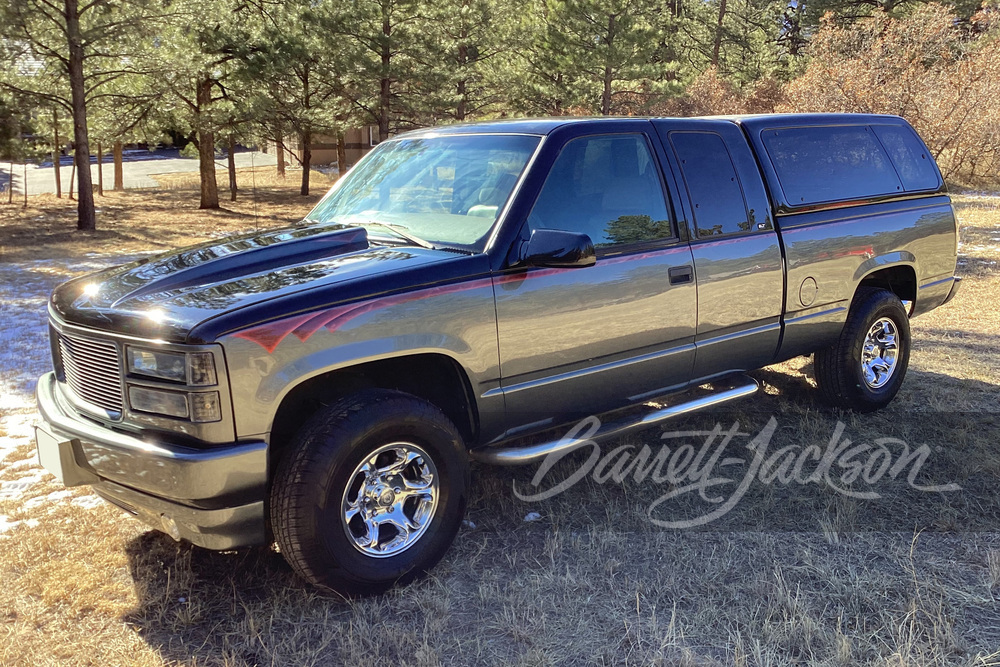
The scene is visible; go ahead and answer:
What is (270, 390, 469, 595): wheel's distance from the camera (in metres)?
3.17

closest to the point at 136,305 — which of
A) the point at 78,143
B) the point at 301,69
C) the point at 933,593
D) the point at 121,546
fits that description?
the point at 121,546

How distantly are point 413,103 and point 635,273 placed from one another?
64.5ft

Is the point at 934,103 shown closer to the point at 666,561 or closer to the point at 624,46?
the point at 624,46

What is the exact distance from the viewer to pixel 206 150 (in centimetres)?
2039

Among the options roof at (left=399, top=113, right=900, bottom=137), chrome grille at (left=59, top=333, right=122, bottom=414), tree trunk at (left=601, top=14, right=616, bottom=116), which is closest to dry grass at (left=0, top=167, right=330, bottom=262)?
tree trunk at (left=601, top=14, right=616, bottom=116)

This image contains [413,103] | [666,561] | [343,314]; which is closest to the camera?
[343,314]

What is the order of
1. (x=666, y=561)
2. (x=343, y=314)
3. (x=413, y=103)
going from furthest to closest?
(x=413, y=103) → (x=666, y=561) → (x=343, y=314)

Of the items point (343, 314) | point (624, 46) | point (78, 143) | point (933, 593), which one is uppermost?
point (624, 46)

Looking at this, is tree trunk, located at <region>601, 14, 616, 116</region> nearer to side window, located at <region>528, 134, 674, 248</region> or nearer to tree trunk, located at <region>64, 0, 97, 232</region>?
tree trunk, located at <region>64, 0, 97, 232</region>

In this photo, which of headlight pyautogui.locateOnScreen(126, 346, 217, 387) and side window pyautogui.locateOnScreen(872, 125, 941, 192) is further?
side window pyautogui.locateOnScreen(872, 125, 941, 192)

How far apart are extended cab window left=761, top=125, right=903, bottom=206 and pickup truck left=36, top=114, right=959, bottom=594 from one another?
0.02 metres

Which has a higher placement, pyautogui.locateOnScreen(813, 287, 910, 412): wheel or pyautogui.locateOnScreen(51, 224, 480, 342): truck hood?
pyautogui.locateOnScreen(51, 224, 480, 342): truck hood

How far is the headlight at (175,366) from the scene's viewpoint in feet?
9.71

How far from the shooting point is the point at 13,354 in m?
7.05
